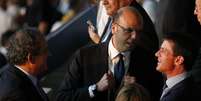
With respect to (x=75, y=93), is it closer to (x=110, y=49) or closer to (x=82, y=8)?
(x=110, y=49)

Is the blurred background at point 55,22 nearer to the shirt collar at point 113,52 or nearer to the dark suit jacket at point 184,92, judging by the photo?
the shirt collar at point 113,52

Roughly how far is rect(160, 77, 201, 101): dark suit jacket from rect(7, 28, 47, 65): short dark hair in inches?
43.1

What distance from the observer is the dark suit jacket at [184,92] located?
579 cm

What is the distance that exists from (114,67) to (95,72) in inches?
9.3

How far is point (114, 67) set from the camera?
6414 mm

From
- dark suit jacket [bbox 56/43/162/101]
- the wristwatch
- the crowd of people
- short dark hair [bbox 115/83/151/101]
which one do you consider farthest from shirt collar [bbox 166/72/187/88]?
A: the wristwatch

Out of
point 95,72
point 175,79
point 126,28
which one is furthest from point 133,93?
point 95,72

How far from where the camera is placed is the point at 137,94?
231 inches

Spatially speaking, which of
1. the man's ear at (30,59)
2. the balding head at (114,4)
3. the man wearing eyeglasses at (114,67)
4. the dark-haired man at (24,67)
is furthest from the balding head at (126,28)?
the man's ear at (30,59)

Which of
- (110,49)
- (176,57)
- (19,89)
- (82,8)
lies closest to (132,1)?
(110,49)

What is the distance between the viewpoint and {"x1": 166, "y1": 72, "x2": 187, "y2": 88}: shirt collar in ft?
19.3

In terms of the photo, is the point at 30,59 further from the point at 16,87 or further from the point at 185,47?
the point at 185,47

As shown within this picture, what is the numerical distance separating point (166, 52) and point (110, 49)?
1.95 ft

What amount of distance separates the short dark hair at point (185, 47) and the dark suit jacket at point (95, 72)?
21.1 inches
